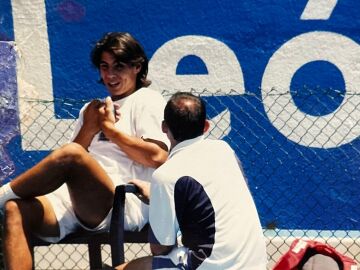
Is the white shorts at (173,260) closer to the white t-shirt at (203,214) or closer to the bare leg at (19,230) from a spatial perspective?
the white t-shirt at (203,214)

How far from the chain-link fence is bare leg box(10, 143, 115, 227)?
1.84 meters

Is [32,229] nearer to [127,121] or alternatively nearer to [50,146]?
[127,121]

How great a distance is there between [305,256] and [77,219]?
1107mm

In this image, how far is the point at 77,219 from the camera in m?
3.91

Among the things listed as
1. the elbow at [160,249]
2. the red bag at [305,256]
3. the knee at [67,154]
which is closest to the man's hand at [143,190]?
the knee at [67,154]

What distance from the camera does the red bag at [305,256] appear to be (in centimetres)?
373

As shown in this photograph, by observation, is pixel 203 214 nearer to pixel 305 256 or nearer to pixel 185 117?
pixel 185 117

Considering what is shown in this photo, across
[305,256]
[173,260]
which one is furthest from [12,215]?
[305,256]

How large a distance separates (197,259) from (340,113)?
9.14 ft

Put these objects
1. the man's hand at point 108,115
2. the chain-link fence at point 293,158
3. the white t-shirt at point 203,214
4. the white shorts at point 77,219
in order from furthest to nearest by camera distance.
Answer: the chain-link fence at point 293,158 → the man's hand at point 108,115 → the white shorts at point 77,219 → the white t-shirt at point 203,214

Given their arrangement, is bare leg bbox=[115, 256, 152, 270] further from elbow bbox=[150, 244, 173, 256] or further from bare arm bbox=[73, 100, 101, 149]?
bare arm bbox=[73, 100, 101, 149]

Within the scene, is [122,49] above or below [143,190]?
above

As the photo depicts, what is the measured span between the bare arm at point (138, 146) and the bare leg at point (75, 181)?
205 mm

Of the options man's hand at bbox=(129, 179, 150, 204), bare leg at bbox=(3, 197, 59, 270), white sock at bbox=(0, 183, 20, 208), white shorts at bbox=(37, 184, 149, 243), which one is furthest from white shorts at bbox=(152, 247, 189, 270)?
white sock at bbox=(0, 183, 20, 208)
